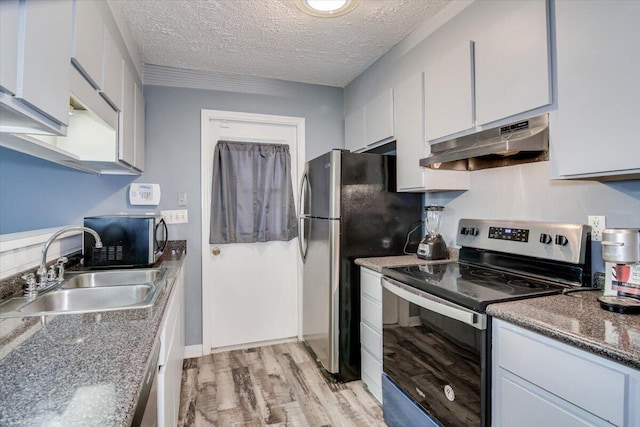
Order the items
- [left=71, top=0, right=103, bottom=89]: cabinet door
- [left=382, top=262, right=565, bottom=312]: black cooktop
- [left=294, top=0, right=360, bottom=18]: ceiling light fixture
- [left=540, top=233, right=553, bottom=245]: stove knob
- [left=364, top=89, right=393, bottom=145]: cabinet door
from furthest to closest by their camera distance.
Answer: [left=364, top=89, right=393, bottom=145]: cabinet door → [left=294, top=0, right=360, bottom=18]: ceiling light fixture → [left=540, top=233, right=553, bottom=245]: stove knob → [left=382, top=262, right=565, bottom=312]: black cooktop → [left=71, top=0, right=103, bottom=89]: cabinet door

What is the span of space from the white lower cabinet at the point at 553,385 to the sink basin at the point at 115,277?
1625mm

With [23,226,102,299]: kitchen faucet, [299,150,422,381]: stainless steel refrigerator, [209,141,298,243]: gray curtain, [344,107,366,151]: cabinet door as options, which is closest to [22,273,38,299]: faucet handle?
[23,226,102,299]: kitchen faucet

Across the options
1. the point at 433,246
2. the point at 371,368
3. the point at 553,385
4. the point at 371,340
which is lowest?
the point at 371,368

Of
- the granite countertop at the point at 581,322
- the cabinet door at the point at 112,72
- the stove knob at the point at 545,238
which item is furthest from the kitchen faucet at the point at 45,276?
the stove knob at the point at 545,238

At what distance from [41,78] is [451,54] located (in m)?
1.82

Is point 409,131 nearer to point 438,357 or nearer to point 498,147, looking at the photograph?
point 498,147

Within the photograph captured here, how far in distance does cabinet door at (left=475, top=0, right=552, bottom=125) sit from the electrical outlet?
0.54m

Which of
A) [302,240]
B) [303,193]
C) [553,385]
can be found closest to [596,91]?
[553,385]

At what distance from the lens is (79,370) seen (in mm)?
752

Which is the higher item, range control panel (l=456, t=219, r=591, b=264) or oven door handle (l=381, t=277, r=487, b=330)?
range control panel (l=456, t=219, r=591, b=264)

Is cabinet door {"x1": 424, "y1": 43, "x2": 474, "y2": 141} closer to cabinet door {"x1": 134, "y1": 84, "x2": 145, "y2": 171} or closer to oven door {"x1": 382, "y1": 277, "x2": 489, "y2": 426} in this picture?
oven door {"x1": 382, "y1": 277, "x2": 489, "y2": 426}

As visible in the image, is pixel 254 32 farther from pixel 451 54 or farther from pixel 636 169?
pixel 636 169

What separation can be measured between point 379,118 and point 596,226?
5.03 ft

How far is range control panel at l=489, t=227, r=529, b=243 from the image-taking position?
5.38 ft
